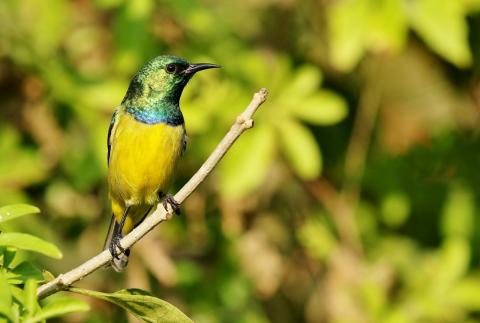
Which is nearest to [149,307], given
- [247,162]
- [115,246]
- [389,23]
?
[115,246]

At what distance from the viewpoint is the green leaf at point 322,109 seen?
6539mm

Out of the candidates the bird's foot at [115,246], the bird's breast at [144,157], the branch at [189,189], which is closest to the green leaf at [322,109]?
the bird's breast at [144,157]

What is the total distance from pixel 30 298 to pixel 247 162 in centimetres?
345

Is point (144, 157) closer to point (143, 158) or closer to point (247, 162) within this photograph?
point (143, 158)

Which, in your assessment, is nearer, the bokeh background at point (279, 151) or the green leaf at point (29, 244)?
the green leaf at point (29, 244)

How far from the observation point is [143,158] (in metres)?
4.90

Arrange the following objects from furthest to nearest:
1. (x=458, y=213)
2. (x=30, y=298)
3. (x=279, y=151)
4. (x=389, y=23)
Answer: (x=458, y=213) < (x=279, y=151) < (x=389, y=23) < (x=30, y=298)

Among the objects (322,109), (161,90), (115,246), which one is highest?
(322,109)

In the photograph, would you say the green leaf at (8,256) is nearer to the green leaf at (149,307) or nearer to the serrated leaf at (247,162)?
the green leaf at (149,307)

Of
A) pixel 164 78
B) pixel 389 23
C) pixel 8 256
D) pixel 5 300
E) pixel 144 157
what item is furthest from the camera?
pixel 389 23

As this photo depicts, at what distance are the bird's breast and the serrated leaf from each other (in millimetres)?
1339

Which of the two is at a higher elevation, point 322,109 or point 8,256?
point 322,109

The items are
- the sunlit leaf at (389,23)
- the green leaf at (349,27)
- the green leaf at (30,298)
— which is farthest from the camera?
the green leaf at (349,27)

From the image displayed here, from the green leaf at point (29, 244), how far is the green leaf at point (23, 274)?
134mm
